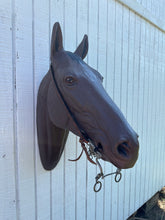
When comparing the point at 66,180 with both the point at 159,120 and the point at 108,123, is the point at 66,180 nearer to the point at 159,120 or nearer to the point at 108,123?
the point at 108,123

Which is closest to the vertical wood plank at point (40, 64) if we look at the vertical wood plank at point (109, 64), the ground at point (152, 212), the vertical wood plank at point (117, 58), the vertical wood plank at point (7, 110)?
the vertical wood plank at point (7, 110)

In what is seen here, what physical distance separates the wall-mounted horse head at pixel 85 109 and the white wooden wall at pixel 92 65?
179 millimetres

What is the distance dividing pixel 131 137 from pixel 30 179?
68 cm

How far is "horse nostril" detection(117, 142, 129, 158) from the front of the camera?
0.68 meters

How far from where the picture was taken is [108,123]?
0.74m

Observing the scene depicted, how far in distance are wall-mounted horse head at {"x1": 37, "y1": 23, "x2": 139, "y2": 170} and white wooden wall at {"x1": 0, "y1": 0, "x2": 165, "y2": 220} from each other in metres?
0.18

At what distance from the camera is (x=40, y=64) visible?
109 centimetres

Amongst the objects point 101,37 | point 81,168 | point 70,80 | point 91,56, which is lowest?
point 81,168

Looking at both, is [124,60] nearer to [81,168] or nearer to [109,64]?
[109,64]

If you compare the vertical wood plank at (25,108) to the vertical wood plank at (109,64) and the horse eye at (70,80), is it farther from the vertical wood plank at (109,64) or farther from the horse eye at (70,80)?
the vertical wood plank at (109,64)

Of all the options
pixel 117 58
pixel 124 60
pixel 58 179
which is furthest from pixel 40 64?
pixel 124 60

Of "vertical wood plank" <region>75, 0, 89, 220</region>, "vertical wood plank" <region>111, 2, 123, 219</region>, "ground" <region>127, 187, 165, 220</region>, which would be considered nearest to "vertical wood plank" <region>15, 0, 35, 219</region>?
"vertical wood plank" <region>75, 0, 89, 220</region>

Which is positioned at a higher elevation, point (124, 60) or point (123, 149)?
point (124, 60)

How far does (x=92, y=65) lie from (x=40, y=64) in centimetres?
50
